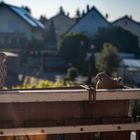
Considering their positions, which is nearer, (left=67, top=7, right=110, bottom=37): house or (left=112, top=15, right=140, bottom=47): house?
(left=67, top=7, right=110, bottom=37): house

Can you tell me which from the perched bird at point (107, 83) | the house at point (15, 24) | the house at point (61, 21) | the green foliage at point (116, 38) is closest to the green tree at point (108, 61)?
the green foliage at point (116, 38)

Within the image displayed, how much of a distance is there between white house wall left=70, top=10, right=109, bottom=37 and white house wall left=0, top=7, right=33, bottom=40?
4.95m

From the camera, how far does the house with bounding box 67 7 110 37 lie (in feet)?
157

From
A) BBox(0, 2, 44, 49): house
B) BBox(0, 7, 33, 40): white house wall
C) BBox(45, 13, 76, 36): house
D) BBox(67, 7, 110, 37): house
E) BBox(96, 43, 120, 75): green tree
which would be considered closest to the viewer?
BBox(96, 43, 120, 75): green tree

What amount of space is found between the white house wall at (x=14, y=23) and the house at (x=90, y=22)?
4628 mm

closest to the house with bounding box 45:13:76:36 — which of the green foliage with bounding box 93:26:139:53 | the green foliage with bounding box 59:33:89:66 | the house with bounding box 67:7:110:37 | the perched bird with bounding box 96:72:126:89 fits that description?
the house with bounding box 67:7:110:37

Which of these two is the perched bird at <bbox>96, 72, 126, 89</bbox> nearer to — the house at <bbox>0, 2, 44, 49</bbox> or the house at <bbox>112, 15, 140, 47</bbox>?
the house at <bbox>0, 2, 44, 49</bbox>

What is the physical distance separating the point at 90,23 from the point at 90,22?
0.36 feet

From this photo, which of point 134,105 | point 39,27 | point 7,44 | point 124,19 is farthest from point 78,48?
point 134,105

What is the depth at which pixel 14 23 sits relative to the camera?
4694 centimetres

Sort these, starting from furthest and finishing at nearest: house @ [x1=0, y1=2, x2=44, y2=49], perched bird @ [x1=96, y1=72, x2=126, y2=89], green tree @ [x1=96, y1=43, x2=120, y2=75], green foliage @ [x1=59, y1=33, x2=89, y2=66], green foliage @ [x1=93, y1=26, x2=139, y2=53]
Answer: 1. house @ [x1=0, y1=2, x2=44, y2=49]
2. green foliage @ [x1=93, y1=26, x2=139, y2=53]
3. green foliage @ [x1=59, y1=33, x2=89, y2=66]
4. green tree @ [x1=96, y1=43, x2=120, y2=75]
5. perched bird @ [x1=96, y1=72, x2=126, y2=89]

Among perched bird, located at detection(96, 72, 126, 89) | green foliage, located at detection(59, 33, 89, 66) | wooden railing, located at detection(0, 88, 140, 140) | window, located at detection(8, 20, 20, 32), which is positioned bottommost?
wooden railing, located at detection(0, 88, 140, 140)

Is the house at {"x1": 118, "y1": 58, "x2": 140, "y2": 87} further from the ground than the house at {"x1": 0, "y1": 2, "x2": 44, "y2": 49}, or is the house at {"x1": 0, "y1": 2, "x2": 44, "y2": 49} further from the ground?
the house at {"x1": 0, "y1": 2, "x2": 44, "y2": 49}

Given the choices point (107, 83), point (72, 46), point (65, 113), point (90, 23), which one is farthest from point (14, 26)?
point (65, 113)
